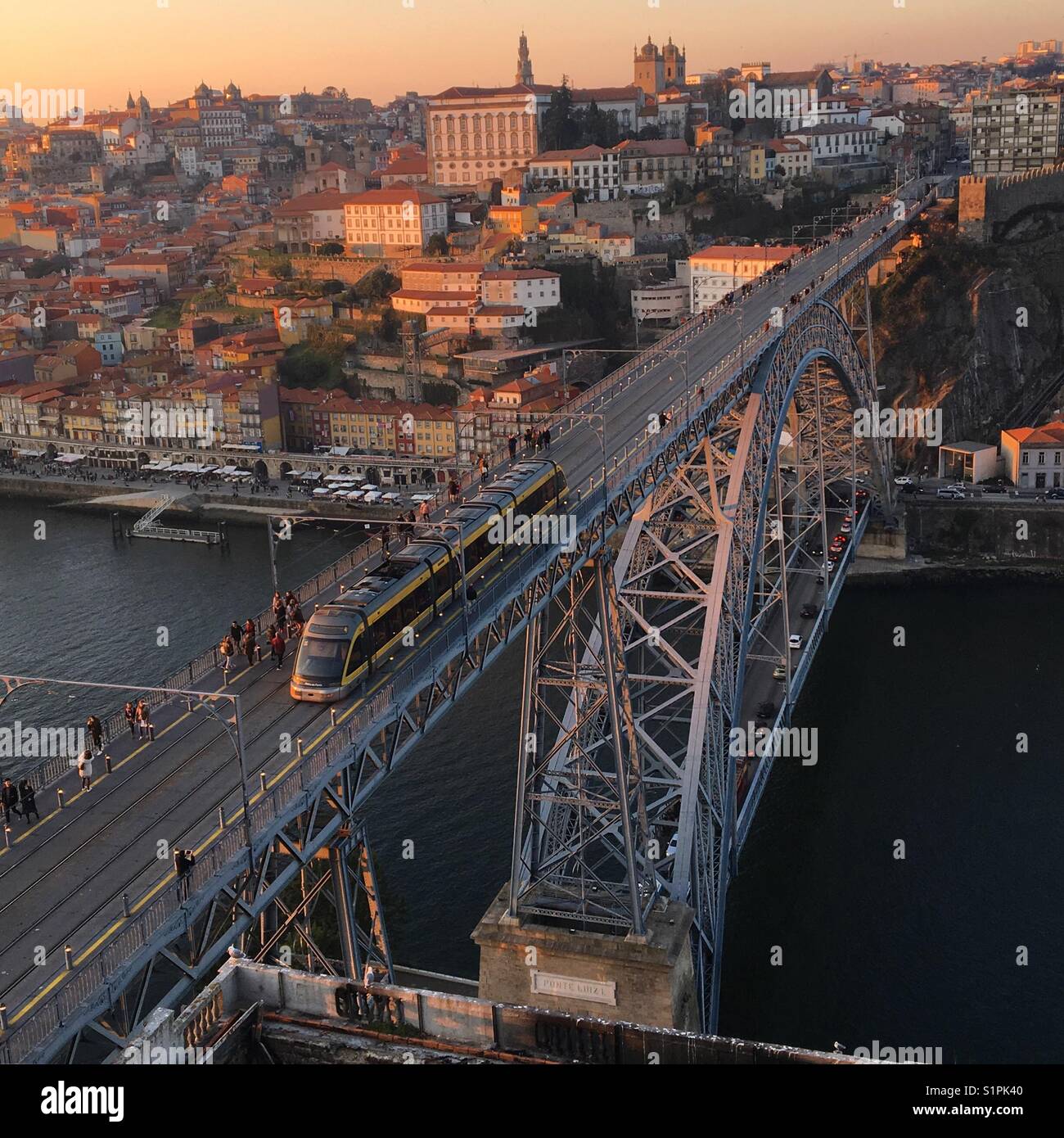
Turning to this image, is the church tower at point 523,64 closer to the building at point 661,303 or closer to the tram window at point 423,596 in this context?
the building at point 661,303

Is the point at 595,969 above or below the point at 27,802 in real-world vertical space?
below

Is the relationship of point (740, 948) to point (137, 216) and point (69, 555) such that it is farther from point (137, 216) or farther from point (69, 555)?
point (137, 216)

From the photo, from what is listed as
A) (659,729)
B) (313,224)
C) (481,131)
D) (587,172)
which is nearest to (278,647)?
(659,729)

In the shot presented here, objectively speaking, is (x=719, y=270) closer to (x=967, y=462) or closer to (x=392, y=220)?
(x=967, y=462)

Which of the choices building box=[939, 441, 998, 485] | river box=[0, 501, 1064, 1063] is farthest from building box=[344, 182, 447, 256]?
river box=[0, 501, 1064, 1063]
